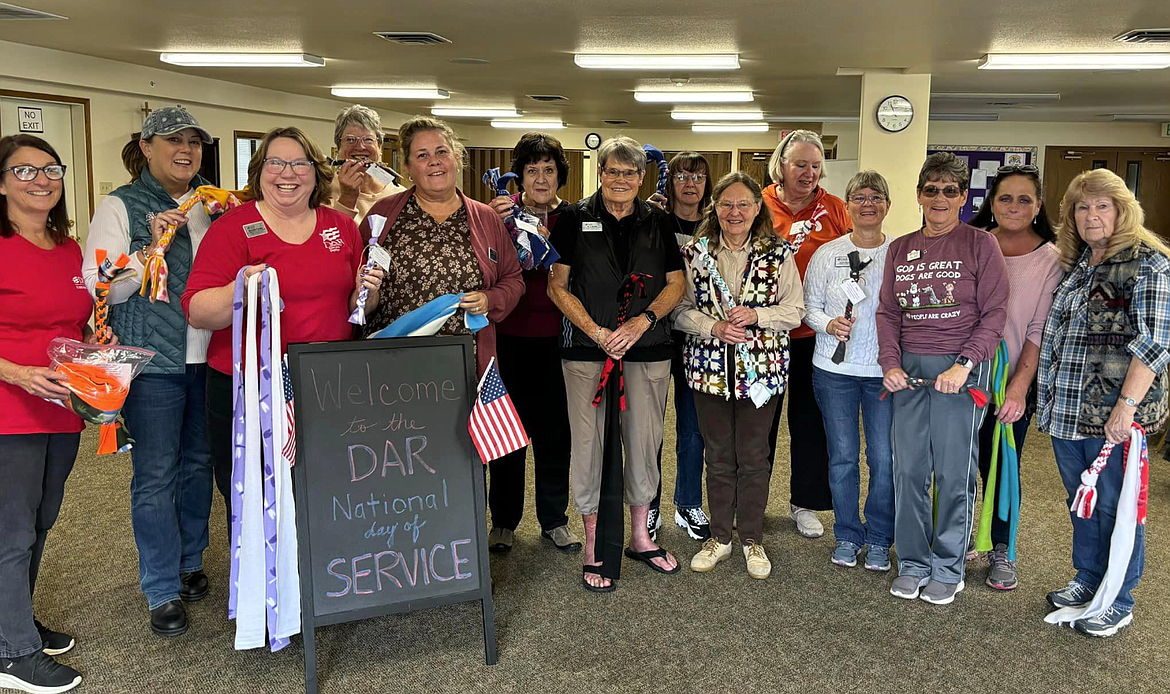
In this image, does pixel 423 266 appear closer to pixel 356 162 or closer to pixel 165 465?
pixel 356 162

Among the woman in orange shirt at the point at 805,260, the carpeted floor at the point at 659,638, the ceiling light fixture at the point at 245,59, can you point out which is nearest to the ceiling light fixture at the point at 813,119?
the ceiling light fixture at the point at 245,59

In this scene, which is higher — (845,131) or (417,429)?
(845,131)

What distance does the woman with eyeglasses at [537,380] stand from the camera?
3.46 metres

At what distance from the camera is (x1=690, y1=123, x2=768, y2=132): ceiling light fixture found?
1353 centimetres

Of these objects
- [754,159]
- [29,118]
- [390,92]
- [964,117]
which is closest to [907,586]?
[29,118]

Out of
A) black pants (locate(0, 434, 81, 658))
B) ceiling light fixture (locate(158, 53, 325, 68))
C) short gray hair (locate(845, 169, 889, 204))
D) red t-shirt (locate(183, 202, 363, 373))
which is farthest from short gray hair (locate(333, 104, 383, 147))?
ceiling light fixture (locate(158, 53, 325, 68))

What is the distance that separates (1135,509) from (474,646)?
218 centimetres

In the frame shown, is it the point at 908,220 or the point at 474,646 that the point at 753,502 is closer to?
the point at 474,646

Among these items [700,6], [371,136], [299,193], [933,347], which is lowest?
[933,347]

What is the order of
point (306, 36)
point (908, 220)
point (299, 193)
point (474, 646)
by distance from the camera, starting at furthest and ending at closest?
point (908, 220), point (306, 36), point (474, 646), point (299, 193)

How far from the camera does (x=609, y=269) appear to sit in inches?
123

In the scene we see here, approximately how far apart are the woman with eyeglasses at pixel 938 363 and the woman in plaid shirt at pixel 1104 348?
8.7 inches

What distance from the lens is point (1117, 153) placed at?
1273 cm

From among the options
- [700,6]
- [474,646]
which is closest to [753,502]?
[474,646]
